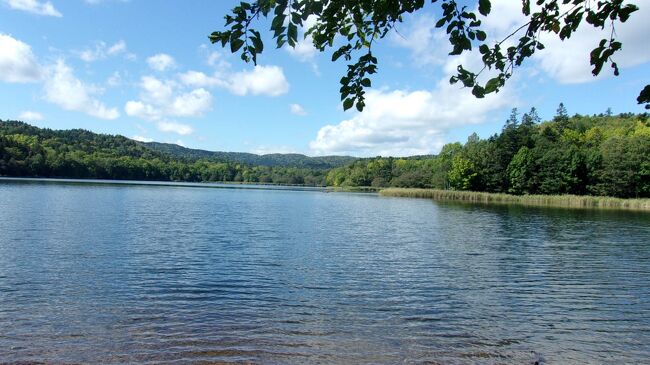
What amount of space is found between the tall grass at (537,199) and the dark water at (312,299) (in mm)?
56104

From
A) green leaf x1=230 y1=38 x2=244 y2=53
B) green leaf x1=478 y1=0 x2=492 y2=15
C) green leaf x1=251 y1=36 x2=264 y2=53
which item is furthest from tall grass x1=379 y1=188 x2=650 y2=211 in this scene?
green leaf x1=230 y1=38 x2=244 y2=53

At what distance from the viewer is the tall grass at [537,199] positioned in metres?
76.4

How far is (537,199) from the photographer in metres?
91.1

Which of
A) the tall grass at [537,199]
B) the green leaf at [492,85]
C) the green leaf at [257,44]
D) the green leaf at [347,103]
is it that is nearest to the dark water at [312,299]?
the green leaf at [347,103]

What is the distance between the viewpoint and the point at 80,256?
20.8m

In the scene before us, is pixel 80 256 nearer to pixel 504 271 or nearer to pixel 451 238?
pixel 504 271

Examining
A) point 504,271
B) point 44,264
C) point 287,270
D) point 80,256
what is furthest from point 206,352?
point 504,271

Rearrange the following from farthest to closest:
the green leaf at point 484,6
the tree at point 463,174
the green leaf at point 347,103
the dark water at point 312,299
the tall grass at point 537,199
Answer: the tree at point 463,174 → the tall grass at point 537,199 → the dark water at point 312,299 → the green leaf at point 347,103 → the green leaf at point 484,6

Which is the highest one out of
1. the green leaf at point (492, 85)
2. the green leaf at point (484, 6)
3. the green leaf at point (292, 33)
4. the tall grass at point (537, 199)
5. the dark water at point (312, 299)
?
the green leaf at point (484, 6)

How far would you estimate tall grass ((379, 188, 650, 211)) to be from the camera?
76.4 m

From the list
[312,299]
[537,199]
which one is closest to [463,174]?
[537,199]

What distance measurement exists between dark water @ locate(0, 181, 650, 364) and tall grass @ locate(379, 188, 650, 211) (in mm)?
56104

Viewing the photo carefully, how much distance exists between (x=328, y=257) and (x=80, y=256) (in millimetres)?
11460

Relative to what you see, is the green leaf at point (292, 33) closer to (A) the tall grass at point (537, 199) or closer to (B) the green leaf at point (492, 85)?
(B) the green leaf at point (492, 85)
